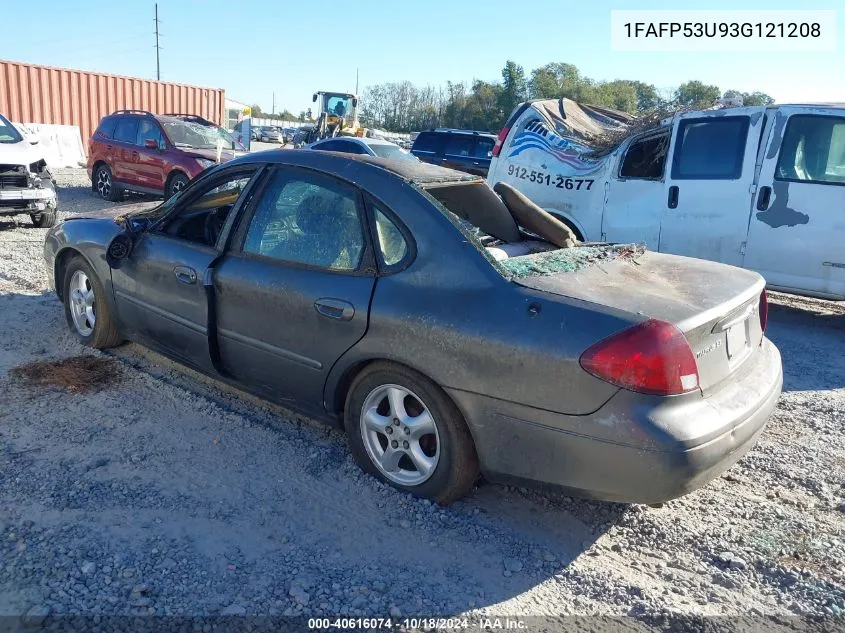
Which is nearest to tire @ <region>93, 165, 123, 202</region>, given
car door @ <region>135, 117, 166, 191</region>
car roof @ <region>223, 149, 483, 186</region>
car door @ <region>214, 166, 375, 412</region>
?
car door @ <region>135, 117, 166, 191</region>

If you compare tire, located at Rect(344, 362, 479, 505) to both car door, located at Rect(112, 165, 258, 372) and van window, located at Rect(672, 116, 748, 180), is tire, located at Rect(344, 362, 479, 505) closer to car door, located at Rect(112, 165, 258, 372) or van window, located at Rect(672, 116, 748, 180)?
car door, located at Rect(112, 165, 258, 372)

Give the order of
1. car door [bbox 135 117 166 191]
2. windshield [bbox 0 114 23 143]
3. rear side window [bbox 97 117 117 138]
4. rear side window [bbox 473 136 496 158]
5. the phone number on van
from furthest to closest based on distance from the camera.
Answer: rear side window [bbox 473 136 496 158]
rear side window [bbox 97 117 117 138]
car door [bbox 135 117 166 191]
windshield [bbox 0 114 23 143]
the phone number on van

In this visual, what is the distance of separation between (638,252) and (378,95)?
8269 centimetres

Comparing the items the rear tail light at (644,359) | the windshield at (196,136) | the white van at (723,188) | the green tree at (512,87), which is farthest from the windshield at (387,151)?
the green tree at (512,87)

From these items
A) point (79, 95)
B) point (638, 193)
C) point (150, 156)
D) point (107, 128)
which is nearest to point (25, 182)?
point (150, 156)

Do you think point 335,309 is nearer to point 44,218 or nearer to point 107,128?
point 44,218

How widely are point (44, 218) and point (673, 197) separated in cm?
860

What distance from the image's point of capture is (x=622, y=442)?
2697 mm

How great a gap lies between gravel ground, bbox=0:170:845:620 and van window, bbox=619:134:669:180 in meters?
3.78

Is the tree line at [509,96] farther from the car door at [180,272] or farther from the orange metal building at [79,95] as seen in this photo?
the car door at [180,272]

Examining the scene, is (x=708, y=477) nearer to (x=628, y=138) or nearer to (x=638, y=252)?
(x=638, y=252)

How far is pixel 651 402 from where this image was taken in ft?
8.83

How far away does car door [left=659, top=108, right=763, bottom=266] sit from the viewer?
6.73m

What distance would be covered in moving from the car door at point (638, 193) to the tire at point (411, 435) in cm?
485
